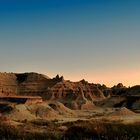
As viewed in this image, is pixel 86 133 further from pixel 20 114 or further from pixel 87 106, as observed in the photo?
pixel 87 106

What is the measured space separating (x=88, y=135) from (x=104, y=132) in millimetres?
1096

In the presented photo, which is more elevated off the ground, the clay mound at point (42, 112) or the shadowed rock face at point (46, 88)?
the shadowed rock face at point (46, 88)

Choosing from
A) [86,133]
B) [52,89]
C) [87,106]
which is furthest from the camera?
[52,89]

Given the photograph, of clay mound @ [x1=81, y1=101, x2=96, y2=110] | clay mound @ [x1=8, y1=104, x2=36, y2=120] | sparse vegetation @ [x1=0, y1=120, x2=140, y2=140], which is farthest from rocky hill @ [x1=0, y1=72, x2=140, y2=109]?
sparse vegetation @ [x1=0, y1=120, x2=140, y2=140]

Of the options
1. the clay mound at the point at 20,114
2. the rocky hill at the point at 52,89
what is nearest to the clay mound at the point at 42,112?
the clay mound at the point at 20,114

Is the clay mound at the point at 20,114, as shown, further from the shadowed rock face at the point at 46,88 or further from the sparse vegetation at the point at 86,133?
the shadowed rock face at the point at 46,88

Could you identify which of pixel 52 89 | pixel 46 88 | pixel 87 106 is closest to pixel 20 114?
pixel 87 106

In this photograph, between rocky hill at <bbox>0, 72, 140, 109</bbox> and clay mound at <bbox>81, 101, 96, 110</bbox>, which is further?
rocky hill at <bbox>0, 72, 140, 109</bbox>

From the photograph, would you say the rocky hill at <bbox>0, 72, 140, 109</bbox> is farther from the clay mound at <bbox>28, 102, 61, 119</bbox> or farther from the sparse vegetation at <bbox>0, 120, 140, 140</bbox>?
the sparse vegetation at <bbox>0, 120, 140, 140</bbox>

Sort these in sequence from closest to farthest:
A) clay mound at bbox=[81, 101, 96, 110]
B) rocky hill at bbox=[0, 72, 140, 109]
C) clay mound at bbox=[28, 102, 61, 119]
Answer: clay mound at bbox=[28, 102, 61, 119], clay mound at bbox=[81, 101, 96, 110], rocky hill at bbox=[0, 72, 140, 109]

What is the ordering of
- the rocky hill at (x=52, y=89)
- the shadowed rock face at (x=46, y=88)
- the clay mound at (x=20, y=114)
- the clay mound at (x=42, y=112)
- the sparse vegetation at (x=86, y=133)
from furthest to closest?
the shadowed rock face at (x=46, y=88), the rocky hill at (x=52, y=89), the clay mound at (x=42, y=112), the clay mound at (x=20, y=114), the sparse vegetation at (x=86, y=133)

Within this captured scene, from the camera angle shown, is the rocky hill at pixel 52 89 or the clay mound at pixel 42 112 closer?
the clay mound at pixel 42 112

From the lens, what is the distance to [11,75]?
5541 inches

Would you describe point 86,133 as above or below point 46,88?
below
